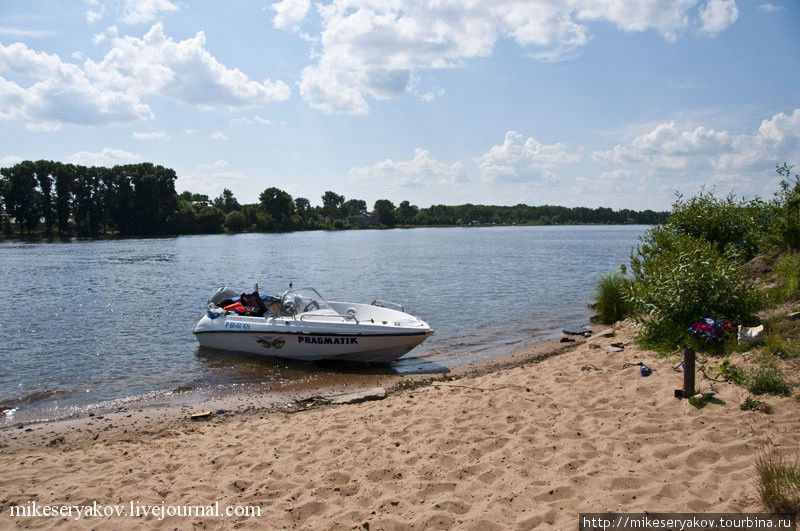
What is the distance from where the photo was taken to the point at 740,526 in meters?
4.04

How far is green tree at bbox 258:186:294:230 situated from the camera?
12588cm

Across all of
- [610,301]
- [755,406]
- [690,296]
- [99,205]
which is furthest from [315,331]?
[99,205]

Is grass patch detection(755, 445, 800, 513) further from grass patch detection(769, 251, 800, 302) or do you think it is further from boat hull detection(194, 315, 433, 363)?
boat hull detection(194, 315, 433, 363)

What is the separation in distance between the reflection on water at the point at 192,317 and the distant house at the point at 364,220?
432 ft

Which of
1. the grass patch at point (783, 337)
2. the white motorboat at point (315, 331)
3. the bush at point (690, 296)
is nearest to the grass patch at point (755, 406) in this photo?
the grass patch at point (783, 337)

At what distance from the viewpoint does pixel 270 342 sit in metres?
13.2

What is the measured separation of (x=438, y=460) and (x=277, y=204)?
412ft

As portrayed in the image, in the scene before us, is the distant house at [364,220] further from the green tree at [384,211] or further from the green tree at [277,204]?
the green tree at [277,204]

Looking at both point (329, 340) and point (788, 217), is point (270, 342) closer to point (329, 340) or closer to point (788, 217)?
point (329, 340)

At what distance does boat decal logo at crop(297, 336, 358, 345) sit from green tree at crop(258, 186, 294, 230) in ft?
384

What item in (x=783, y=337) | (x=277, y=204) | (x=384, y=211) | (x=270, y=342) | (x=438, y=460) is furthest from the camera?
(x=384, y=211)

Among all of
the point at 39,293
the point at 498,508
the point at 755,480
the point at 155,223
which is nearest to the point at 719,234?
the point at 755,480

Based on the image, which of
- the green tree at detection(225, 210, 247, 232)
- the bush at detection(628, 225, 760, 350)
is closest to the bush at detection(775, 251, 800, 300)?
the bush at detection(628, 225, 760, 350)

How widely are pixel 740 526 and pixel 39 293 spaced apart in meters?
29.9
